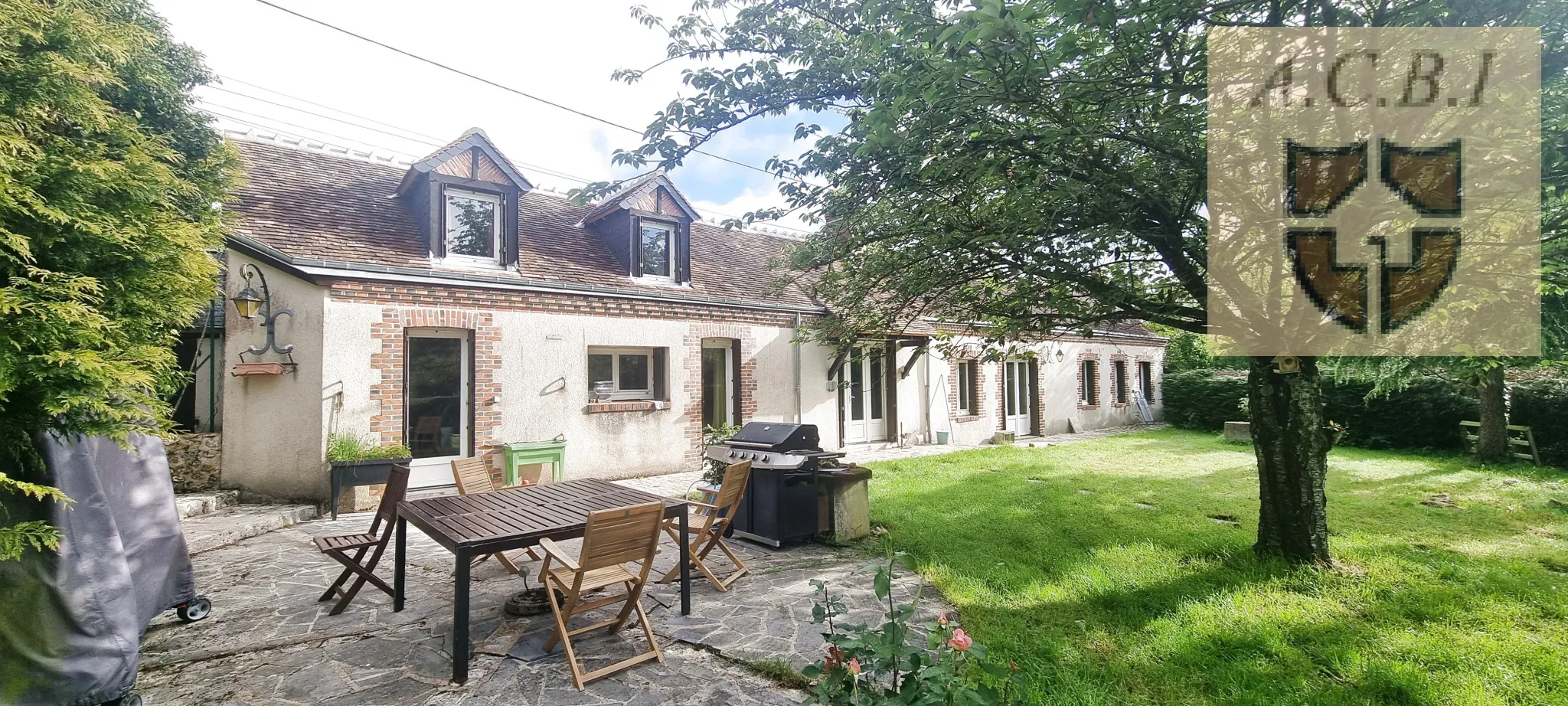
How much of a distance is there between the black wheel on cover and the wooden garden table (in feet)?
3.71

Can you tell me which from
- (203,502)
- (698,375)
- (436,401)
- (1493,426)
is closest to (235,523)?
(203,502)

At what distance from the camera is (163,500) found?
3.88 meters

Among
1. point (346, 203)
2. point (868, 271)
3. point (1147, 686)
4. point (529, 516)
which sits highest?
point (346, 203)

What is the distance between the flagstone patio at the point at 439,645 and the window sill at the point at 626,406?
4.16 m

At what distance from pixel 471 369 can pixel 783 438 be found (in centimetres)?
501

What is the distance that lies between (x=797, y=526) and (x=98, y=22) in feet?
Result: 18.1

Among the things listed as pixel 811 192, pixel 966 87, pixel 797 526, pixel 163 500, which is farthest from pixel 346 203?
pixel 966 87

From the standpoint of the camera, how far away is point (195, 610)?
4078 mm

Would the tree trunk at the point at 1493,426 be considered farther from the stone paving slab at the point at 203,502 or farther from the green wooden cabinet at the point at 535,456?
the stone paving slab at the point at 203,502

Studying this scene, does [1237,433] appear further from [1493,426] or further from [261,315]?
[261,315]

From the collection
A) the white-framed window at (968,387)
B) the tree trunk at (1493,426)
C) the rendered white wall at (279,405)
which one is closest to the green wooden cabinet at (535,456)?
the rendered white wall at (279,405)

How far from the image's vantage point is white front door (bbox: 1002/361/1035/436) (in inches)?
627

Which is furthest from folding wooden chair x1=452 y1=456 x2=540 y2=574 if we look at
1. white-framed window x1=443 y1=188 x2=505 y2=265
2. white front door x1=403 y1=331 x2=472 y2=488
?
white-framed window x1=443 y1=188 x2=505 y2=265

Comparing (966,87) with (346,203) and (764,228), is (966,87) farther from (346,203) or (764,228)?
(764,228)
